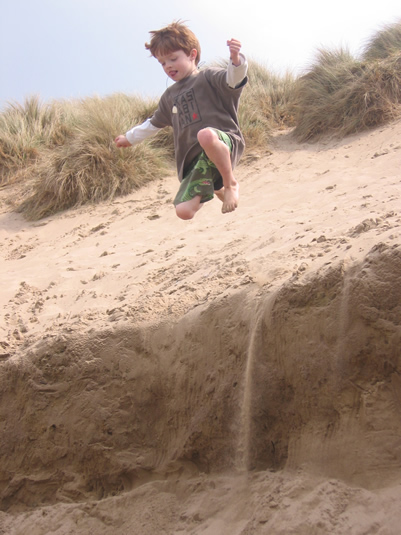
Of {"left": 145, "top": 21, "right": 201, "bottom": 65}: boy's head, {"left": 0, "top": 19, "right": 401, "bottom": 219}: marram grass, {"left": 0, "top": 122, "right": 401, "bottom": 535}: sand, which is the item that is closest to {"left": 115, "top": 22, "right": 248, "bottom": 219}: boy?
{"left": 145, "top": 21, "right": 201, "bottom": 65}: boy's head

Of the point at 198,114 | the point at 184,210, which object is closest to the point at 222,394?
the point at 184,210

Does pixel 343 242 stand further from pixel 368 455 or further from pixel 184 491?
pixel 184 491

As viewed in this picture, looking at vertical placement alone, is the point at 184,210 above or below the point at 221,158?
below

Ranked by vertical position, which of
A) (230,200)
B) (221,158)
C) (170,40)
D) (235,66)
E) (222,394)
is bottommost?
(222,394)

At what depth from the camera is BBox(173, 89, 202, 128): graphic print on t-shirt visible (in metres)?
3.86

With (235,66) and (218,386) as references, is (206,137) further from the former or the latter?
(218,386)

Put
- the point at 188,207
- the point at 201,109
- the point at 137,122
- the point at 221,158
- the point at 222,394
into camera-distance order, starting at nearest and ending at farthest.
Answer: the point at 222,394 < the point at 221,158 < the point at 188,207 < the point at 201,109 < the point at 137,122

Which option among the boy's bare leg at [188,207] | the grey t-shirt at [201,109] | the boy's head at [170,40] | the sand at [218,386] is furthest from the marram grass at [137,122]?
the boy's bare leg at [188,207]

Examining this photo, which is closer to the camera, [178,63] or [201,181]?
[201,181]

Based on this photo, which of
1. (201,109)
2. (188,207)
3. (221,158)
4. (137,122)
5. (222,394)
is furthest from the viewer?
(137,122)

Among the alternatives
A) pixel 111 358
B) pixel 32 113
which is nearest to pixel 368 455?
pixel 111 358

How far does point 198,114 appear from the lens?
12.6 ft

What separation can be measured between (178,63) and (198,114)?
346 mm

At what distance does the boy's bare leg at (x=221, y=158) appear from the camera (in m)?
3.53
